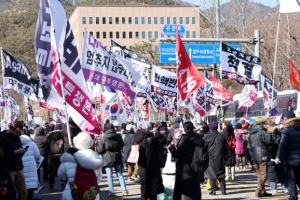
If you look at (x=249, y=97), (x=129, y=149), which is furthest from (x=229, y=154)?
(x=249, y=97)

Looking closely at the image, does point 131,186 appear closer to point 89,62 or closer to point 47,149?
point 47,149

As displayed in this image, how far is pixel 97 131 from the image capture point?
9320mm

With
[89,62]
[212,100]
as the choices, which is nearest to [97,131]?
[89,62]

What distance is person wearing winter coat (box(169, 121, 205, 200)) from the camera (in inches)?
417

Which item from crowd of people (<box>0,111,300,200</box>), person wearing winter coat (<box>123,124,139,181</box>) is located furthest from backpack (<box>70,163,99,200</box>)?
person wearing winter coat (<box>123,124,139,181</box>)

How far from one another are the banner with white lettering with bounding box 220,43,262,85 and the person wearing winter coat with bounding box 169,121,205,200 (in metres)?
10.2

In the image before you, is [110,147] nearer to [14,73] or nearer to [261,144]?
[261,144]

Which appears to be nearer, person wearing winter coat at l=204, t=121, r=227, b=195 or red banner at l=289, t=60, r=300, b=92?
person wearing winter coat at l=204, t=121, r=227, b=195

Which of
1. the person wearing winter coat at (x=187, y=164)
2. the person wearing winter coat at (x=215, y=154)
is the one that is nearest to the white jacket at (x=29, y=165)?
the person wearing winter coat at (x=187, y=164)

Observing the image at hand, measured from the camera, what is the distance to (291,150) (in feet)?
36.4

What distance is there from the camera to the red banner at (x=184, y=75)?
14164mm

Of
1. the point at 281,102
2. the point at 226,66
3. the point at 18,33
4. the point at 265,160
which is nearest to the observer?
the point at 265,160

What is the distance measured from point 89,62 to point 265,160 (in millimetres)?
5209

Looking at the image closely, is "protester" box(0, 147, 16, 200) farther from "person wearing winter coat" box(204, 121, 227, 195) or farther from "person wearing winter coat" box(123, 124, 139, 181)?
"person wearing winter coat" box(123, 124, 139, 181)
